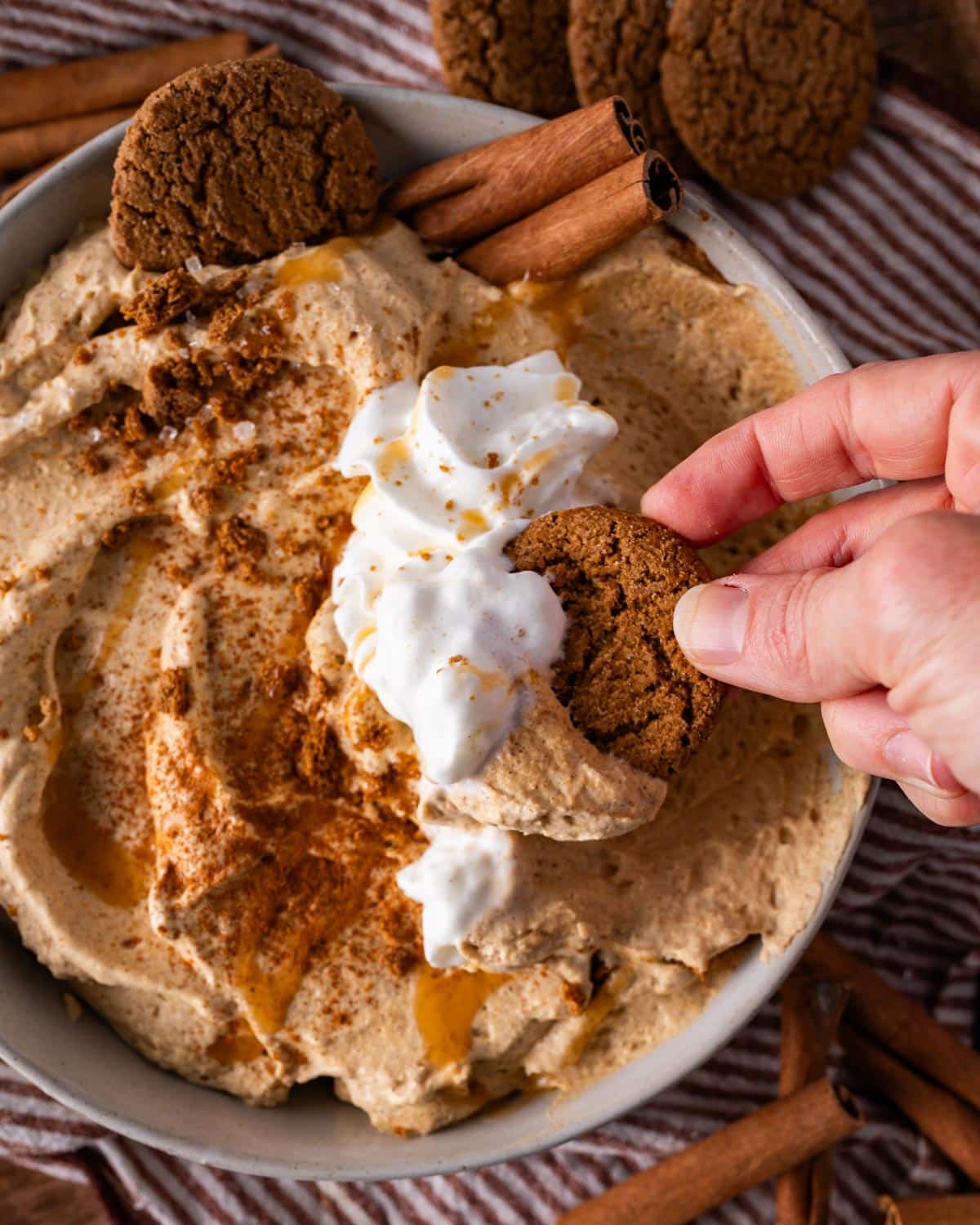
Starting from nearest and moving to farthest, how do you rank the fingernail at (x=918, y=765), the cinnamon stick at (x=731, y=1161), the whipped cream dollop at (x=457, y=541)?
the fingernail at (x=918, y=765)
the whipped cream dollop at (x=457, y=541)
the cinnamon stick at (x=731, y=1161)

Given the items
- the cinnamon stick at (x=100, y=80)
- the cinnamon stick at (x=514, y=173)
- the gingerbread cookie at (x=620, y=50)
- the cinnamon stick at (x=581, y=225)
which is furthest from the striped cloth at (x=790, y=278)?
the cinnamon stick at (x=581, y=225)

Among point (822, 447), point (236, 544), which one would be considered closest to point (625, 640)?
point (822, 447)

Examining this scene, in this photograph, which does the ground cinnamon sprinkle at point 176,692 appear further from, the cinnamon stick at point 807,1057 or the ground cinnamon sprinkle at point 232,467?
the cinnamon stick at point 807,1057

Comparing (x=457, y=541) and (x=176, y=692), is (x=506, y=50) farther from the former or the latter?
(x=176, y=692)

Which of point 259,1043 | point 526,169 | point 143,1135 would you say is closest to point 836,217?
point 526,169

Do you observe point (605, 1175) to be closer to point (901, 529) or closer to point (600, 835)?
point (600, 835)
